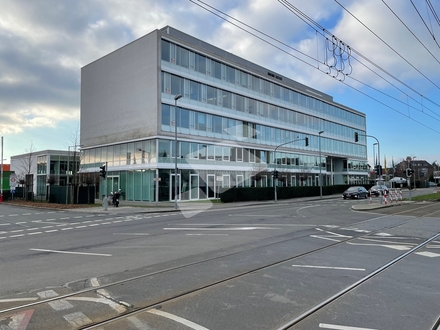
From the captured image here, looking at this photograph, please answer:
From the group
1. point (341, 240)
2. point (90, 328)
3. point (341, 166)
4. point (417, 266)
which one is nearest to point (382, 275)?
point (417, 266)

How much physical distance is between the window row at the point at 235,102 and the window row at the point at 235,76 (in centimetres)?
168

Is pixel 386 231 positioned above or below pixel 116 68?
below

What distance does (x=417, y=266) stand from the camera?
23.9 feet

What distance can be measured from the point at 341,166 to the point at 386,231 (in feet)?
201

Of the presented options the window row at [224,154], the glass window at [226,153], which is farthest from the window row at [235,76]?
the glass window at [226,153]

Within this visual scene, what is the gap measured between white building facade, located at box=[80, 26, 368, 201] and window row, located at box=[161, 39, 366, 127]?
0.13 metres

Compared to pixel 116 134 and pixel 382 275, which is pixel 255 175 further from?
pixel 382 275

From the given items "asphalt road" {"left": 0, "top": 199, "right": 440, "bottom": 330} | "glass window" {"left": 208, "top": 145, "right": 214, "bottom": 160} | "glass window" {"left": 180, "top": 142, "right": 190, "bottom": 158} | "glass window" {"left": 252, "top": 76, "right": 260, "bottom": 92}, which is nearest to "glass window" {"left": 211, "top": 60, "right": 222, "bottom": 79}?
"glass window" {"left": 252, "top": 76, "right": 260, "bottom": 92}

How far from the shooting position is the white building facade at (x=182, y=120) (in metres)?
35.1

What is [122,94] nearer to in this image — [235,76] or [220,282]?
[235,76]

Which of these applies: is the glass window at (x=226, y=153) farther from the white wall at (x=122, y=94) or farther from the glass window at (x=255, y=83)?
the glass window at (x=255, y=83)

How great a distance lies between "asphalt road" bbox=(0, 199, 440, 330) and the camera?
14.5 feet

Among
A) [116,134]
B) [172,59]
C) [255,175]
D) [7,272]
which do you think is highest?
[172,59]

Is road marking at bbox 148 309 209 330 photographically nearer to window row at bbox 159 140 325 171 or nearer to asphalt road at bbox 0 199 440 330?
asphalt road at bbox 0 199 440 330
